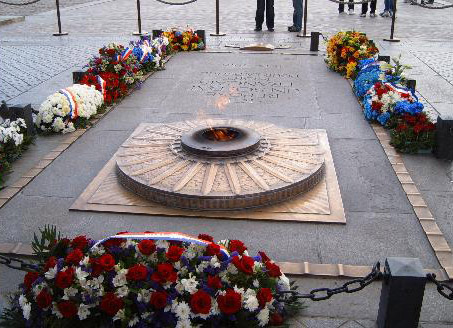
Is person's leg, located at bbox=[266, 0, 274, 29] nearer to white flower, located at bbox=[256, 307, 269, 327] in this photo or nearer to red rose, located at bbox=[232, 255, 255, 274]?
red rose, located at bbox=[232, 255, 255, 274]

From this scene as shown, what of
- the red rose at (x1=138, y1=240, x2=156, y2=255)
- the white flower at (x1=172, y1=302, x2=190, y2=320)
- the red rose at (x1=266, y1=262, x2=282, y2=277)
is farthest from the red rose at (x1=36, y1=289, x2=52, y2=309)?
the red rose at (x1=266, y1=262, x2=282, y2=277)

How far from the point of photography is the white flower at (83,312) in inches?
102

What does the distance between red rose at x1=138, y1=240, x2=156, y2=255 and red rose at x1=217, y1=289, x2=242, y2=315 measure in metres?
0.44

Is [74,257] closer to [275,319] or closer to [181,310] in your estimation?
[181,310]

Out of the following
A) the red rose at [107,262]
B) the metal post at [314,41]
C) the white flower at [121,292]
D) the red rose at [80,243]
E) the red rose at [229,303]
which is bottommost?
the red rose at [229,303]

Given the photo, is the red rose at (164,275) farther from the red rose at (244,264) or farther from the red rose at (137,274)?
the red rose at (244,264)

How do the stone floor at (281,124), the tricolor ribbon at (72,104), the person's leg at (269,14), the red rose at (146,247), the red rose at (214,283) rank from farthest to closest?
the person's leg at (269,14)
the tricolor ribbon at (72,104)
the stone floor at (281,124)
the red rose at (146,247)
the red rose at (214,283)

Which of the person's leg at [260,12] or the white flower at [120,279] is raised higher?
the person's leg at [260,12]

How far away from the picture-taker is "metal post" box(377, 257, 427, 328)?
254 centimetres

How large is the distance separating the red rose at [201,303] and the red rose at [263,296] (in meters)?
0.27

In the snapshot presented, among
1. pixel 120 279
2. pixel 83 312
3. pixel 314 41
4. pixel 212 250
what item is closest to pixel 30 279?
pixel 83 312

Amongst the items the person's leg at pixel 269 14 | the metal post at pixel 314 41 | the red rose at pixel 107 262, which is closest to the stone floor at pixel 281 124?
the metal post at pixel 314 41

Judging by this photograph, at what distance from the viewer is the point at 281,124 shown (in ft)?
19.6

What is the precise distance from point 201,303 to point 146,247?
0.43 meters
